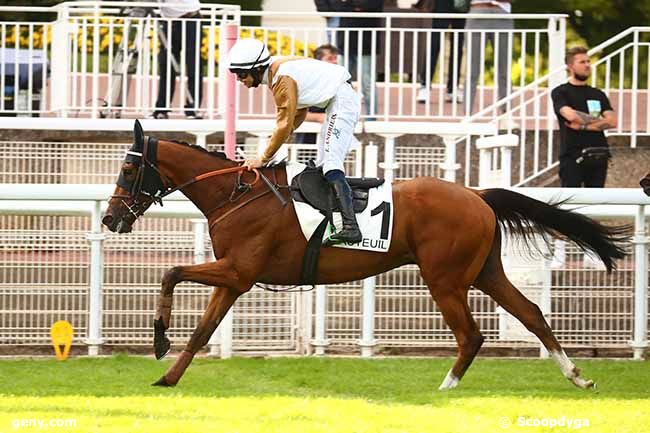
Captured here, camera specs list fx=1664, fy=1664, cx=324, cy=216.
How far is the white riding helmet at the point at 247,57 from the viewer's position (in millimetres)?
9727

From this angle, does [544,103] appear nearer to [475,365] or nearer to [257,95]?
[257,95]

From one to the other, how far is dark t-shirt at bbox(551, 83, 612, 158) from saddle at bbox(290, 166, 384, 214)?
366 centimetres

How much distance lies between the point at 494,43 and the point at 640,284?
4.70 m

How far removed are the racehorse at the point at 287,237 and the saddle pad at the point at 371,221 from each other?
0.04 metres

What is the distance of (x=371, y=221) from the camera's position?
10.0 meters

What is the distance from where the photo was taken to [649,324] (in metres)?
11.6

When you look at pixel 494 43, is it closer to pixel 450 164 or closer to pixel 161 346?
pixel 450 164

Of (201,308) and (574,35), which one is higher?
(574,35)

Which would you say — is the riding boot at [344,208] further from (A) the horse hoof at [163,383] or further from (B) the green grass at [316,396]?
(A) the horse hoof at [163,383]

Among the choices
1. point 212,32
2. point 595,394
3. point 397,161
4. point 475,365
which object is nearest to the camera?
point 595,394

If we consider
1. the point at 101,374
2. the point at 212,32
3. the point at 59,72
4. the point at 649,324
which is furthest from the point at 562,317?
the point at 59,72

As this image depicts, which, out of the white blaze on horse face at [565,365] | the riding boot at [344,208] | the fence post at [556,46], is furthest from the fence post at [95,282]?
the fence post at [556,46]

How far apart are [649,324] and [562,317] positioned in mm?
629

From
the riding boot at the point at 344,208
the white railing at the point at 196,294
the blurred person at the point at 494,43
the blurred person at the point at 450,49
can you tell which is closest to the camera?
the riding boot at the point at 344,208
